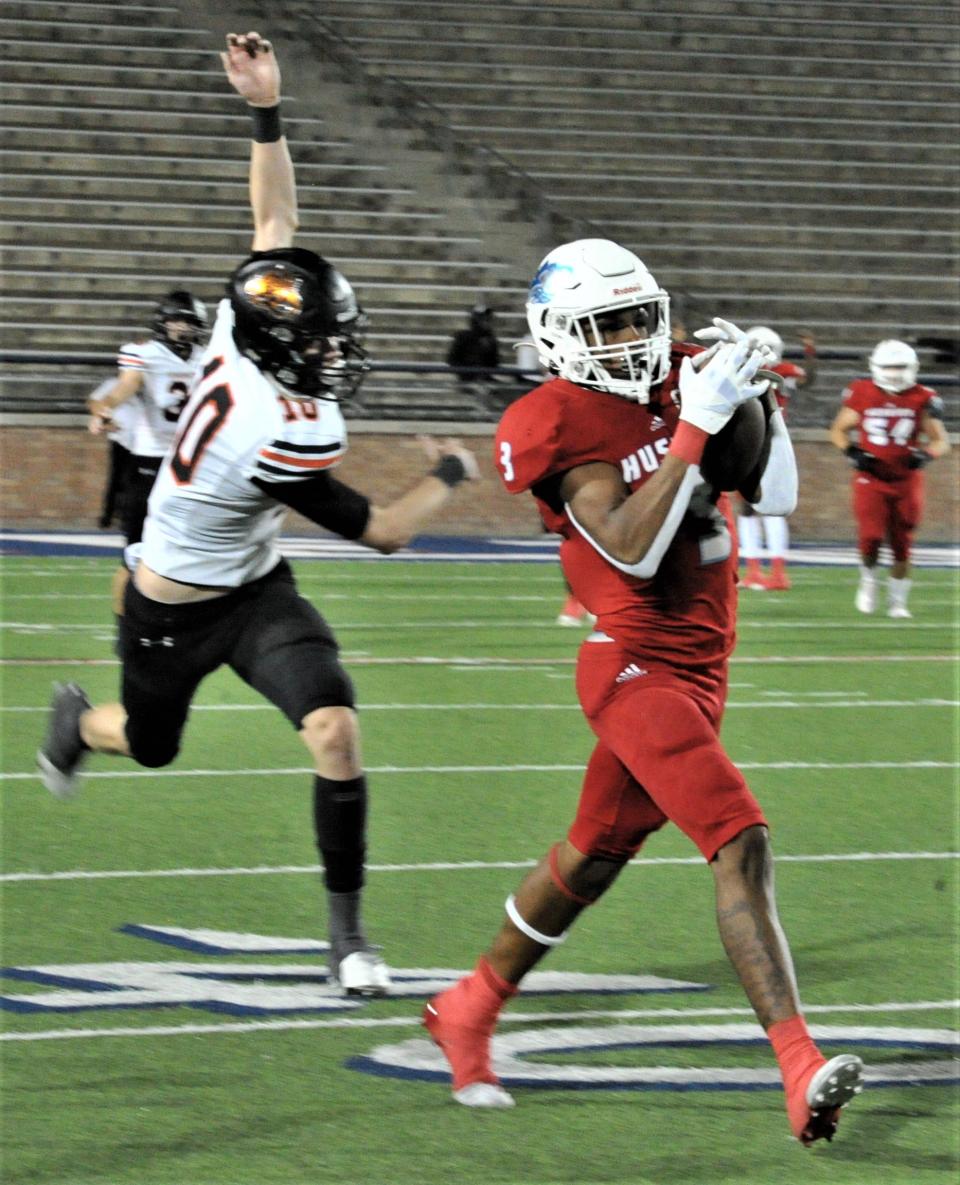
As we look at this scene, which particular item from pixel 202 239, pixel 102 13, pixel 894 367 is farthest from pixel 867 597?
pixel 102 13

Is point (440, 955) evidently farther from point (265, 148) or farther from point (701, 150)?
point (701, 150)

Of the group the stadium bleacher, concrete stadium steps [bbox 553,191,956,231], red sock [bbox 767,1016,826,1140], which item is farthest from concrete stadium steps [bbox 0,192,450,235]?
red sock [bbox 767,1016,826,1140]

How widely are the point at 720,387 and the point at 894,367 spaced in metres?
9.65

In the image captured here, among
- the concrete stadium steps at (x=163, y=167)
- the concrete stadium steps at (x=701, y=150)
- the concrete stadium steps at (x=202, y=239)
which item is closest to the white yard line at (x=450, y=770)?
the concrete stadium steps at (x=202, y=239)

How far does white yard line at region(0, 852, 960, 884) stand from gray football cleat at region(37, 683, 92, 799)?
272 mm

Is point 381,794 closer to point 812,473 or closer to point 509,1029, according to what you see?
point 509,1029

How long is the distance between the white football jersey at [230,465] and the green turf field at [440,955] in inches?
39.2

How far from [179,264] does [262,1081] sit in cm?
1775

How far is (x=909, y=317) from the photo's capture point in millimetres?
22438

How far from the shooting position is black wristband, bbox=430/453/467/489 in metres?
4.70

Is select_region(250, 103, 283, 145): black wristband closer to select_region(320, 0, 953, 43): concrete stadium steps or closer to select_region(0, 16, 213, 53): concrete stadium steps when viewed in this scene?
select_region(0, 16, 213, 53): concrete stadium steps

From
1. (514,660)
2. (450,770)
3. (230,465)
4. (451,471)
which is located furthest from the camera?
(514,660)

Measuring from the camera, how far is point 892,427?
12.6m

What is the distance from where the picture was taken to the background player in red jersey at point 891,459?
12453 mm
